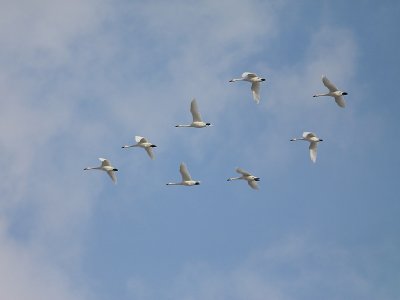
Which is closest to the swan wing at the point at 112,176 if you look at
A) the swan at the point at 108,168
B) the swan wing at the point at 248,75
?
the swan at the point at 108,168

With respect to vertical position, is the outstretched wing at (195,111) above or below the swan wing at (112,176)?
above

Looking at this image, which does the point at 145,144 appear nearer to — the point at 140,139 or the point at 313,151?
the point at 140,139

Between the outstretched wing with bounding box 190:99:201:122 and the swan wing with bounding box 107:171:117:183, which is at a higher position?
the outstretched wing with bounding box 190:99:201:122

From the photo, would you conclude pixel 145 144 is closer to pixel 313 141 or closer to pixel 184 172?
pixel 184 172

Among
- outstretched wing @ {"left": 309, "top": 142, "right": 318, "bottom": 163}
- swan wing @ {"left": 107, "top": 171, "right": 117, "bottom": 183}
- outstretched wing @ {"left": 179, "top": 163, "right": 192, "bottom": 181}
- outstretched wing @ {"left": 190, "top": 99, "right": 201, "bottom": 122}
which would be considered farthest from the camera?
swan wing @ {"left": 107, "top": 171, "right": 117, "bottom": 183}

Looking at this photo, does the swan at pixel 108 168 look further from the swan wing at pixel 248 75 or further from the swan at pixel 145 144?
the swan wing at pixel 248 75

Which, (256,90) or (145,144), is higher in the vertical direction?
(256,90)

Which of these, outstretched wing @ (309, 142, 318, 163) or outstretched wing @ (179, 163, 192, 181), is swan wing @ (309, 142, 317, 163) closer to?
outstretched wing @ (309, 142, 318, 163)

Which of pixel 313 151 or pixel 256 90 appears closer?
pixel 256 90

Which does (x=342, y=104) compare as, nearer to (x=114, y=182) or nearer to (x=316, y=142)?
(x=316, y=142)

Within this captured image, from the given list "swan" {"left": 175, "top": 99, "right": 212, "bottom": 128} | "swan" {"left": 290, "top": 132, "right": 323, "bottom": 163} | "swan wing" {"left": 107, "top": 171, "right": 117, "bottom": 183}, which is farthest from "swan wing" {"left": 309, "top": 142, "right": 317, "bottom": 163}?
"swan wing" {"left": 107, "top": 171, "right": 117, "bottom": 183}

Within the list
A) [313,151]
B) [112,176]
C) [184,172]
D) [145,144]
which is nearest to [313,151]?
[313,151]

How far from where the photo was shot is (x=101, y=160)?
189 metres

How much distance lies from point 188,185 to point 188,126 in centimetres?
585
